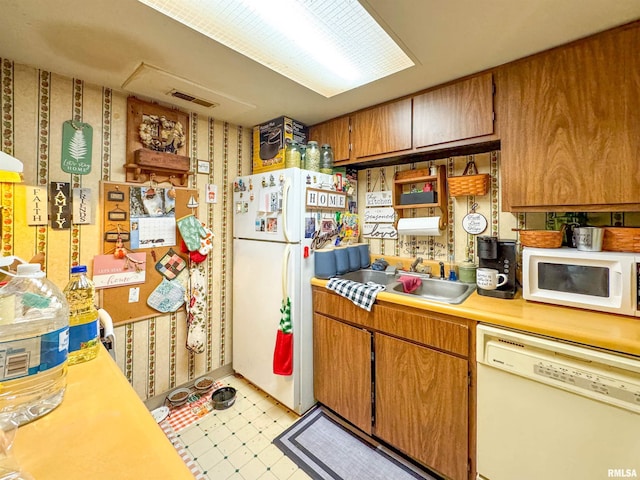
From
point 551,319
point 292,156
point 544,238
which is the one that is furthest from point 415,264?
point 292,156

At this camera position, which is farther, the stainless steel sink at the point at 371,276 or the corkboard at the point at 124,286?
the stainless steel sink at the point at 371,276

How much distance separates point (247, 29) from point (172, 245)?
1.49 metres

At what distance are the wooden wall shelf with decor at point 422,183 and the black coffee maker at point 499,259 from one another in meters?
0.40

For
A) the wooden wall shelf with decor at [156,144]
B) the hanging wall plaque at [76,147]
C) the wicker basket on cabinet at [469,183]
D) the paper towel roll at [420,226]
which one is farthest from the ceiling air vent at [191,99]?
the wicker basket on cabinet at [469,183]

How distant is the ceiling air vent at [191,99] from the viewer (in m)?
1.76

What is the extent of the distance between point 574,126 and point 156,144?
2396 millimetres

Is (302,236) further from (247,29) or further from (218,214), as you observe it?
(247,29)

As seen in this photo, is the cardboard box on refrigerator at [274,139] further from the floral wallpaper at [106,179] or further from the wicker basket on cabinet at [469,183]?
the wicker basket on cabinet at [469,183]

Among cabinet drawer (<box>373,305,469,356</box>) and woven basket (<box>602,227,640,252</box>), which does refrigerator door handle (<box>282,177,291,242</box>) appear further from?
woven basket (<box>602,227,640,252</box>)

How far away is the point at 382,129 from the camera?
188 cm

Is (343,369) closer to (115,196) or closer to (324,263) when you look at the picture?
(324,263)

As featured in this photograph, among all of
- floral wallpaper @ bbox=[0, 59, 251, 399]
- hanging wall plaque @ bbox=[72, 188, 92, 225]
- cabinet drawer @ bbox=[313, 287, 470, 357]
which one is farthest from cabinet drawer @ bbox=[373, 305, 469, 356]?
hanging wall plaque @ bbox=[72, 188, 92, 225]

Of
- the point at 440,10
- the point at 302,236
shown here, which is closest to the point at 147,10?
the point at 440,10

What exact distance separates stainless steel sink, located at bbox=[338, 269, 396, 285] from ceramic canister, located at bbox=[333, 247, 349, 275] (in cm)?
5
